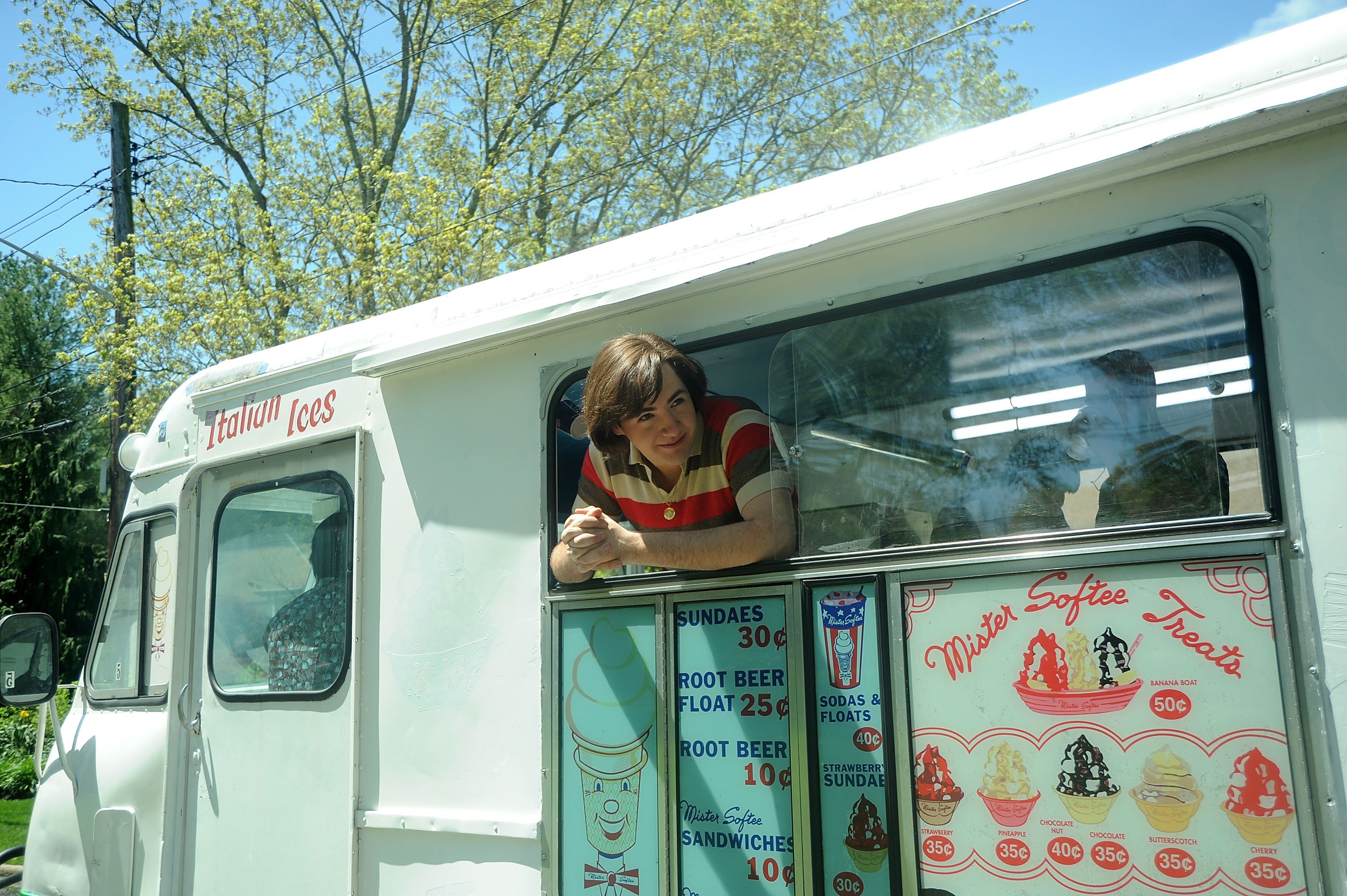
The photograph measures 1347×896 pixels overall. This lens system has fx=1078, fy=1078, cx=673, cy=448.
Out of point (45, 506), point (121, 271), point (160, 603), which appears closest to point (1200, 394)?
point (160, 603)

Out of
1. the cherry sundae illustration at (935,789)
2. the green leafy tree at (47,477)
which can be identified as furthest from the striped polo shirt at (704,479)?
the green leafy tree at (47,477)

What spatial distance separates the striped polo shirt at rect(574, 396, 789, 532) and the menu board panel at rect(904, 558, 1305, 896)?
2.05 ft

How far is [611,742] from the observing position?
2814 millimetres

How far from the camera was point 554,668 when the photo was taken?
297cm

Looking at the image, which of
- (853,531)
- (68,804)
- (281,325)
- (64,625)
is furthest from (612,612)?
(64,625)

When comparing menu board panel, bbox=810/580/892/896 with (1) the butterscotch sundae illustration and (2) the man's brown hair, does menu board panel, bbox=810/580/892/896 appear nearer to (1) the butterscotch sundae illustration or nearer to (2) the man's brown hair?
(1) the butterscotch sundae illustration

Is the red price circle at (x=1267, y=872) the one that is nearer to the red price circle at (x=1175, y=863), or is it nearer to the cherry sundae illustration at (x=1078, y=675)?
the red price circle at (x=1175, y=863)

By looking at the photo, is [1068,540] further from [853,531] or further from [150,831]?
[150,831]

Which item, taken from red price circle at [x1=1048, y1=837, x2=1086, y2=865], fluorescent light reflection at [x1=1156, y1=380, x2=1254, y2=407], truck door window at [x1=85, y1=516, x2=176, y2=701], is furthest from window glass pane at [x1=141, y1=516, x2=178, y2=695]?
fluorescent light reflection at [x1=1156, y1=380, x2=1254, y2=407]

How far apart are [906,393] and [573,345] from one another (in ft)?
3.46

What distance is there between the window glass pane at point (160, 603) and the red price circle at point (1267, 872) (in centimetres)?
355

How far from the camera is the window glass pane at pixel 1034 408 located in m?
2.05

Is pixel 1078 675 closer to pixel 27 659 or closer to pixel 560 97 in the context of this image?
pixel 27 659

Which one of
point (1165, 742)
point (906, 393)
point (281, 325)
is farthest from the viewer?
point (281, 325)
